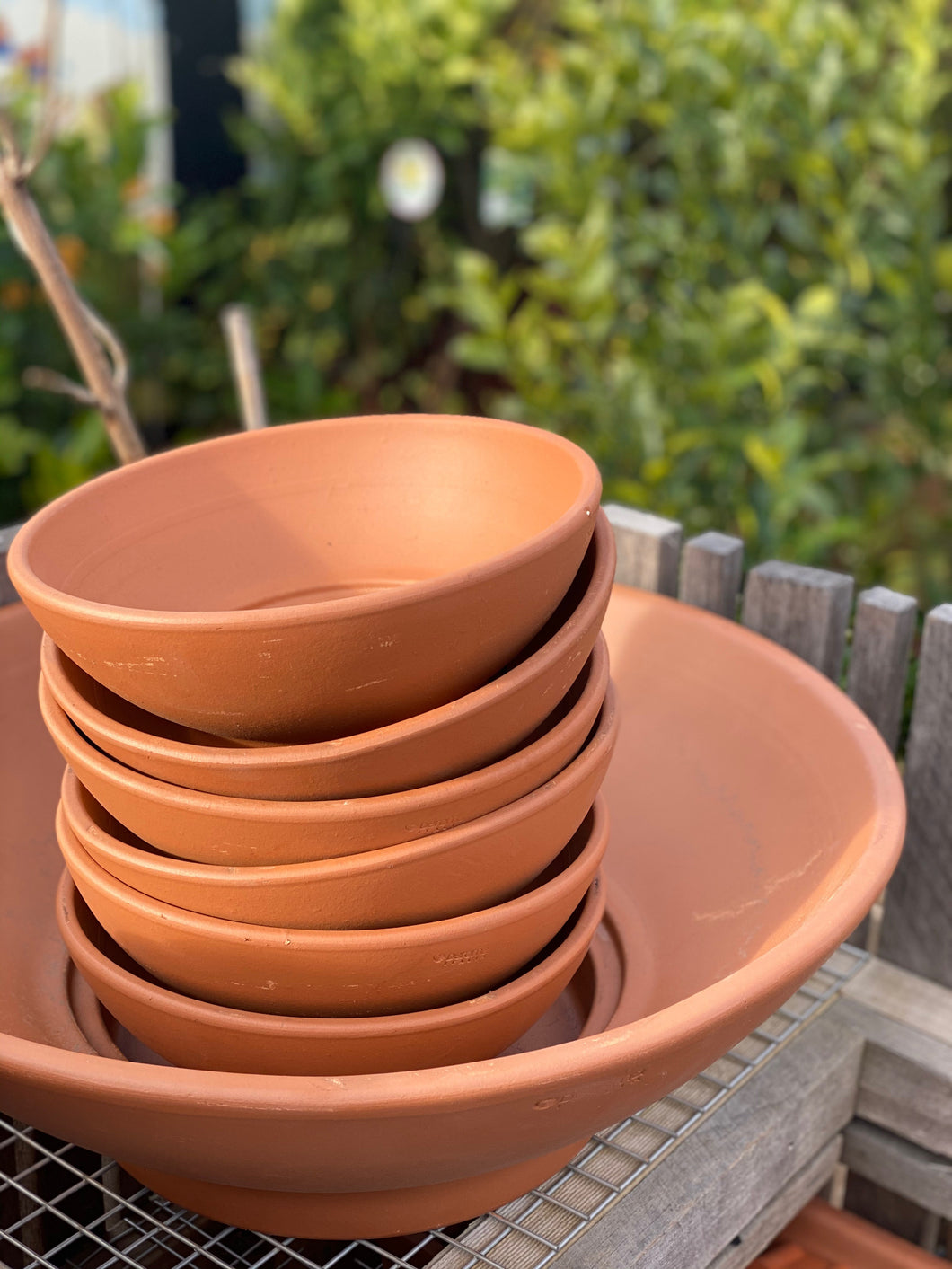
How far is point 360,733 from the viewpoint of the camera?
2.05ft

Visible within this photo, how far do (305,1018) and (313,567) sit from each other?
1.11ft

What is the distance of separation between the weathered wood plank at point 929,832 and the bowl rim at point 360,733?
1.46ft

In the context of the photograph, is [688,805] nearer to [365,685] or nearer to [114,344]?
[365,685]

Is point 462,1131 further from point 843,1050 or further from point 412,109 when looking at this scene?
point 412,109

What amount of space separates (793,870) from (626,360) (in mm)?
1884

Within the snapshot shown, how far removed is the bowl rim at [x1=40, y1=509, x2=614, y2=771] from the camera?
592 millimetres

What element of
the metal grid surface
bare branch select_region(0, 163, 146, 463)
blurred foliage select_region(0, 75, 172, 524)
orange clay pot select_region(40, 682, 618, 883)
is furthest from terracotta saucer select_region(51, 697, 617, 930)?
blurred foliage select_region(0, 75, 172, 524)

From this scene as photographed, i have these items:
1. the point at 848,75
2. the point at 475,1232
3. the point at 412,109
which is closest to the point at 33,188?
the point at 412,109

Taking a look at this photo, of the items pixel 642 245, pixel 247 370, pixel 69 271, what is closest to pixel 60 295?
pixel 247 370

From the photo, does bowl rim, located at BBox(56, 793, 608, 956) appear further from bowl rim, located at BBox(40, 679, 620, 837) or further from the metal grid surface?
the metal grid surface

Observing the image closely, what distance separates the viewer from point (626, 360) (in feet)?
8.25

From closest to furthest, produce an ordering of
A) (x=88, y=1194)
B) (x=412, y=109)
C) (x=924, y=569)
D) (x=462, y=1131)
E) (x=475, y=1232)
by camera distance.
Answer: (x=462, y=1131) < (x=475, y=1232) < (x=88, y=1194) < (x=924, y=569) < (x=412, y=109)

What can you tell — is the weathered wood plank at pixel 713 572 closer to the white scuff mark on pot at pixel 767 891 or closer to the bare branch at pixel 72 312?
the white scuff mark on pot at pixel 767 891

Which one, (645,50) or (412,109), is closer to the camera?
(645,50)
